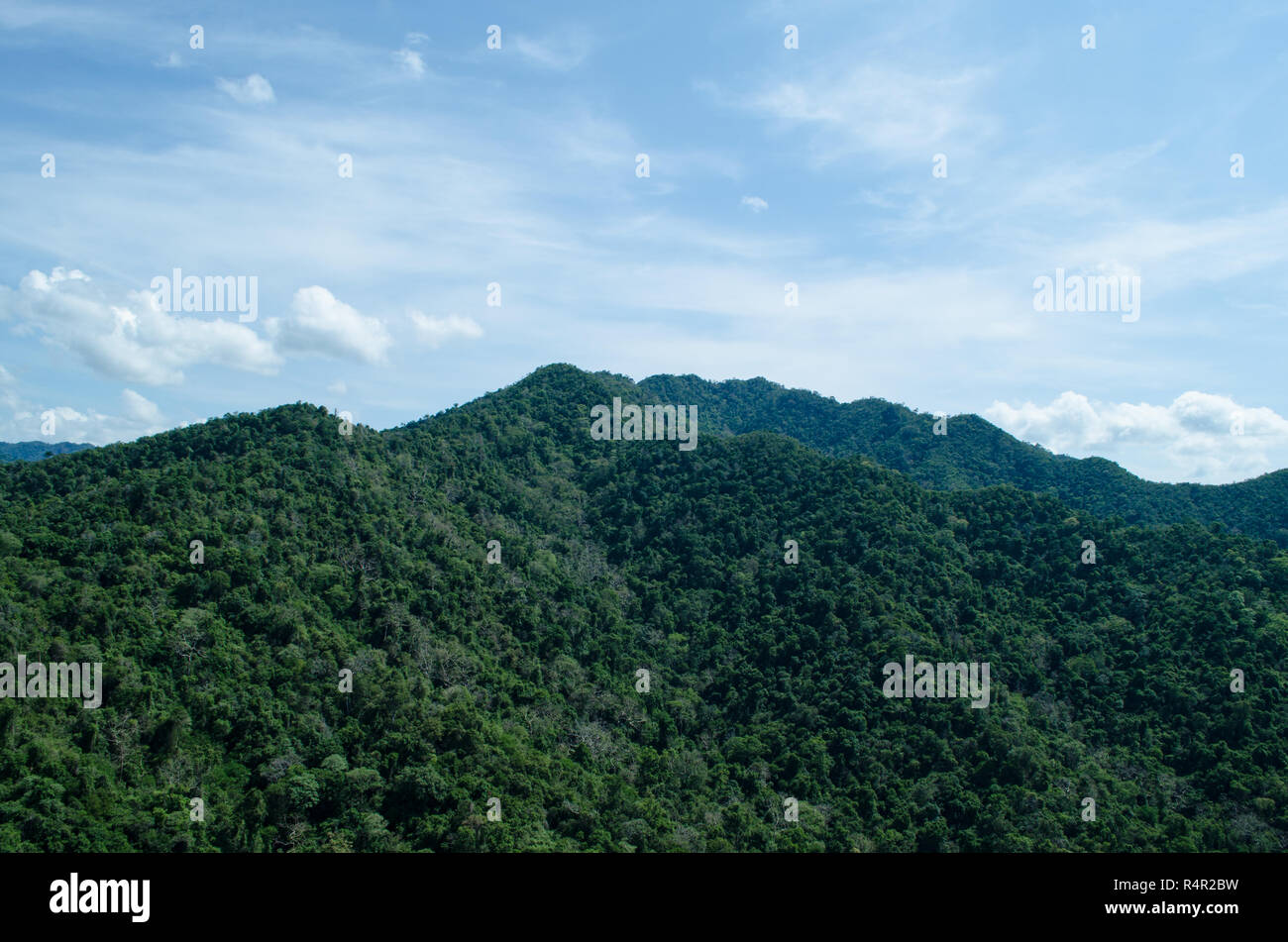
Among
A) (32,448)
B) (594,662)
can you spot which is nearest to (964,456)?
(594,662)

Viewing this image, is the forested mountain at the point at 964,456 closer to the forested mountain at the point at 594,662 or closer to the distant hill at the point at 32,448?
the forested mountain at the point at 594,662

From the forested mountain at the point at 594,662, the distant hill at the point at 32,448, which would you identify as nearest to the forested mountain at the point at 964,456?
the forested mountain at the point at 594,662

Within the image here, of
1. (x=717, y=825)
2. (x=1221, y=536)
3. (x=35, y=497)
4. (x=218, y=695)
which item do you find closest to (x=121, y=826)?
(x=218, y=695)

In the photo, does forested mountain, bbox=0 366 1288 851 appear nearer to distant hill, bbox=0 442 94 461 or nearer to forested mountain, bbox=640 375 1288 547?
forested mountain, bbox=640 375 1288 547

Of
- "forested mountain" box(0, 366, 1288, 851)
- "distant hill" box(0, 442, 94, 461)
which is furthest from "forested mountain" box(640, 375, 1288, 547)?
"distant hill" box(0, 442, 94, 461)

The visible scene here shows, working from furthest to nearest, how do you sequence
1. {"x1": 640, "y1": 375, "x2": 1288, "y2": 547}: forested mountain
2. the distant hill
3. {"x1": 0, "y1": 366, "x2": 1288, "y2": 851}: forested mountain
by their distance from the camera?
the distant hill → {"x1": 640, "y1": 375, "x2": 1288, "y2": 547}: forested mountain → {"x1": 0, "y1": 366, "x2": 1288, "y2": 851}: forested mountain

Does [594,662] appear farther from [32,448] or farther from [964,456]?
[32,448]
